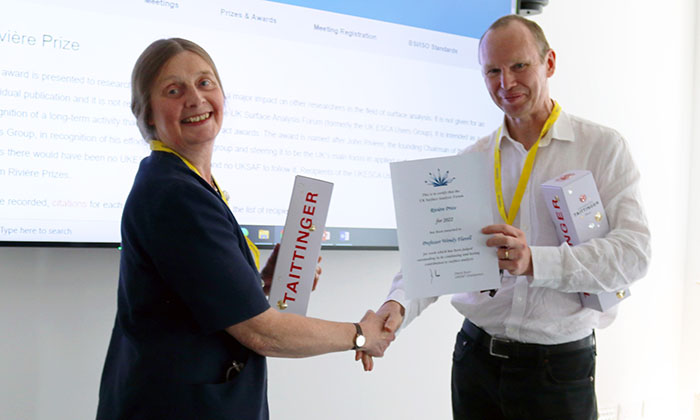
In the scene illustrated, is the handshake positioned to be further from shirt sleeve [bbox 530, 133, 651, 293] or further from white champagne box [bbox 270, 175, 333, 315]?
shirt sleeve [bbox 530, 133, 651, 293]

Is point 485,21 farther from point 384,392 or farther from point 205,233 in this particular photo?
point 205,233

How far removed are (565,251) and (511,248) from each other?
0.47 feet

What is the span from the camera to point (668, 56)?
354 cm

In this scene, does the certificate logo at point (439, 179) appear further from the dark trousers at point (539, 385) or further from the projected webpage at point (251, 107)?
the projected webpage at point (251, 107)

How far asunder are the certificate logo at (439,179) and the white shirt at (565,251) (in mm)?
289

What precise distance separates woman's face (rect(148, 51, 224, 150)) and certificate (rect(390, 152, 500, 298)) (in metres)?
0.51

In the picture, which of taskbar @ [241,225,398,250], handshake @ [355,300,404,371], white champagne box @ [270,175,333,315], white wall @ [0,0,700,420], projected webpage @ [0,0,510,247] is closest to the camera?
white champagne box @ [270,175,333,315]

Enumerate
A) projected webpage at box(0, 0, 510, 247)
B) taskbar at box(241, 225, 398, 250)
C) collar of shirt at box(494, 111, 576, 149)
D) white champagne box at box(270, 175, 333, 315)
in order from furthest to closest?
taskbar at box(241, 225, 398, 250)
projected webpage at box(0, 0, 510, 247)
collar of shirt at box(494, 111, 576, 149)
white champagne box at box(270, 175, 333, 315)

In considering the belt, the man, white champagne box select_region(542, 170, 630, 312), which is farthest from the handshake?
white champagne box select_region(542, 170, 630, 312)

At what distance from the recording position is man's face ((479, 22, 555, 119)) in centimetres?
178

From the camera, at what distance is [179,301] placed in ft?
4.24

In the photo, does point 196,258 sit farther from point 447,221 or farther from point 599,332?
point 599,332

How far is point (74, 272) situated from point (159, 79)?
1.03 meters

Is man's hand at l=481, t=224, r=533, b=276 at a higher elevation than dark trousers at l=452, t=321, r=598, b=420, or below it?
higher
